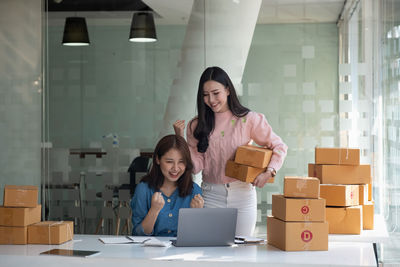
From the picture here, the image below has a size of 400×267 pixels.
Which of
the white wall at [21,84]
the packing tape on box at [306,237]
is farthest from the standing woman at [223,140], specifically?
the white wall at [21,84]

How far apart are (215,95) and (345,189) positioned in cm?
103

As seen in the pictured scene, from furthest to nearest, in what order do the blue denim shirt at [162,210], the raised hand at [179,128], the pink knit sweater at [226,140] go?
the raised hand at [179,128] → the pink knit sweater at [226,140] → the blue denim shirt at [162,210]

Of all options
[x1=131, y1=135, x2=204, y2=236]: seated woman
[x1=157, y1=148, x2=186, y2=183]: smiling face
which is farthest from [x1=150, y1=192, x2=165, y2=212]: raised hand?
[x1=157, y1=148, x2=186, y2=183]: smiling face

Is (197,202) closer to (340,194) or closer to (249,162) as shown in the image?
(249,162)

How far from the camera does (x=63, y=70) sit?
4.81 m

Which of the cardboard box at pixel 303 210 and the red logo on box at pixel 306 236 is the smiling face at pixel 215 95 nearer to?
the cardboard box at pixel 303 210

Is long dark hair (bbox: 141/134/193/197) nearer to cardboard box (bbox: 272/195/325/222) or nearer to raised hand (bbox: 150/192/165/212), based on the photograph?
raised hand (bbox: 150/192/165/212)

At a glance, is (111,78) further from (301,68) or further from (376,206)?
(376,206)

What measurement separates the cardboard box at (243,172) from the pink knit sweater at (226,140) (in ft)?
0.39

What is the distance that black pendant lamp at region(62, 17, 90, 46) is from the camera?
188 inches

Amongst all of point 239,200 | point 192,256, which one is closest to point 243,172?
point 239,200

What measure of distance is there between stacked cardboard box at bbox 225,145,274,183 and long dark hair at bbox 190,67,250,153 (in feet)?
1.04

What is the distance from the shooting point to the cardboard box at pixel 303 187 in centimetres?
286

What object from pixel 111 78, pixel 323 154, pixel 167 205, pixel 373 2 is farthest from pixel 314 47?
pixel 167 205
